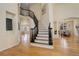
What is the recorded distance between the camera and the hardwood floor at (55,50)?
230cm

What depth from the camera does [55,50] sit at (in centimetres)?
232

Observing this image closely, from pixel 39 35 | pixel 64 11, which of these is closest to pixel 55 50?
pixel 39 35

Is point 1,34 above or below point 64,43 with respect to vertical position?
above

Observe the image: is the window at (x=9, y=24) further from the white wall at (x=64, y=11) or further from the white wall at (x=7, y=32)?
the white wall at (x=64, y=11)

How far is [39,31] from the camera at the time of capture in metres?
2.37

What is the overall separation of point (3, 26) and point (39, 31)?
0.57 m

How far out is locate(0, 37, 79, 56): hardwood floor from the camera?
7.54 ft

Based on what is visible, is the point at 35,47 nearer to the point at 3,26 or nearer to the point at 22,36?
the point at 22,36

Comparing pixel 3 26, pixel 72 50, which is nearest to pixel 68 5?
pixel 72 50

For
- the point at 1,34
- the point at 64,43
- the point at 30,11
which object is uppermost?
the point at 30,11

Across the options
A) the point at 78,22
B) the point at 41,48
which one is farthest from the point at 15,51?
the point at 78,22

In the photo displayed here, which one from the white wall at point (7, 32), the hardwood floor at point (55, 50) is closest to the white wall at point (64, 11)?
the hardwood floor at point (55, 50)

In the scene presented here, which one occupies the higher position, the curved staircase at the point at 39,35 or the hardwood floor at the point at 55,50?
the curved staircase at the point at 39,35

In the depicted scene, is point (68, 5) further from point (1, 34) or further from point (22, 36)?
point (1, 34)
